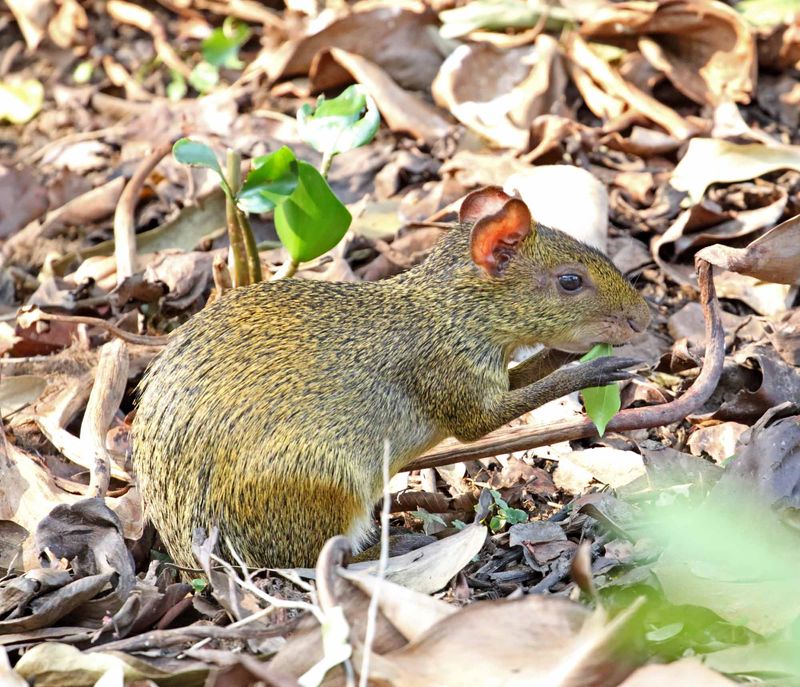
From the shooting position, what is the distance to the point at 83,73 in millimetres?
8805

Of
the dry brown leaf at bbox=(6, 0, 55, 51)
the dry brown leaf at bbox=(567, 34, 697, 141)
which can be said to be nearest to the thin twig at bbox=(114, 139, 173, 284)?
the dry brown leaf at bbox=(567, 34, 697, 141)

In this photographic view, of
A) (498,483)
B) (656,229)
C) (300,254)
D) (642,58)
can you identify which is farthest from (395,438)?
(642,58)

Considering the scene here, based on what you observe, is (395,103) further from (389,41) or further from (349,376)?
(349,376)

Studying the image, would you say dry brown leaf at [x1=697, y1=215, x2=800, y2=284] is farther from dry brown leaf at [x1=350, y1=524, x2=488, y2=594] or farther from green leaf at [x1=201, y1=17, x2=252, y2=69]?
green leaf at [x1=201, y1=17, x2=252, y2=69]

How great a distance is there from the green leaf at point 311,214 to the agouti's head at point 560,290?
0.74 metres

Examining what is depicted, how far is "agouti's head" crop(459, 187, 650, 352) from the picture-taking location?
4805mm

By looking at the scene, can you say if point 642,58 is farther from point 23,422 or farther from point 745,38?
point 23,422

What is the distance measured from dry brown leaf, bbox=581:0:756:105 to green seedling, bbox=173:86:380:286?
2642 mm

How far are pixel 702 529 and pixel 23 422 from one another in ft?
10.9

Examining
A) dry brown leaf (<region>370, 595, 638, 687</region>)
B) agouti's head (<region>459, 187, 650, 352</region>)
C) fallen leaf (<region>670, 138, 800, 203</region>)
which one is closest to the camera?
dry brown leaf (<region>370, 595, 638, 687</region>)

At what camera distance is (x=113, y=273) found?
6391mm

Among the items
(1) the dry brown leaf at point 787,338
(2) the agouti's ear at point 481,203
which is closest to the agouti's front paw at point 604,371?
(2) the agouti's ear at point 481,203

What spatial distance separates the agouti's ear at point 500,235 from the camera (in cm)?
466

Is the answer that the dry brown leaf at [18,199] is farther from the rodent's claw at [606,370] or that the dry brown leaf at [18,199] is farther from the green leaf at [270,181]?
the rodent's claw at [606,370]
